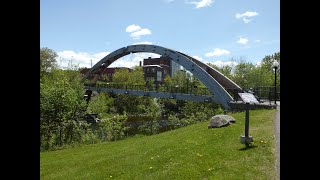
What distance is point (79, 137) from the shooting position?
2427 centimetres

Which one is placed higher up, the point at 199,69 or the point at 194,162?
the point at 199,69

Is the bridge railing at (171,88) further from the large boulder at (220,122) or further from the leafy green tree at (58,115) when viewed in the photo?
the large boulder at (220,122)

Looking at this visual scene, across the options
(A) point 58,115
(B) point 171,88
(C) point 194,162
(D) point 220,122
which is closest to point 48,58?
(B) point 171,88

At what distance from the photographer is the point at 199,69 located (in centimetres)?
3931

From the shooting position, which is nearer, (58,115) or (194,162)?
(194,162)

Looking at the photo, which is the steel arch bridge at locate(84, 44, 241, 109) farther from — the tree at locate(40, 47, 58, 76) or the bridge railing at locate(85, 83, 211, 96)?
the tree at locate(40, 47, 58, 76)

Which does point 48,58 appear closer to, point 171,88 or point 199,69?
point 171,88

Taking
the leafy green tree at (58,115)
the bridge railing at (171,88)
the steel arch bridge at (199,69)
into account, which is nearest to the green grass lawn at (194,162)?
the leafy green tree at (58,115)

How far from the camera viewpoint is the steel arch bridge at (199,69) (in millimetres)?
33438

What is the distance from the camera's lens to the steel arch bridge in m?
33.4

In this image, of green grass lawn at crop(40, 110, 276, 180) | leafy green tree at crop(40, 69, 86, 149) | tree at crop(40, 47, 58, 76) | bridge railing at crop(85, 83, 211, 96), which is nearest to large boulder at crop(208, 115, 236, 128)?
green grass lawn at crop(40, 110, 276, 180)

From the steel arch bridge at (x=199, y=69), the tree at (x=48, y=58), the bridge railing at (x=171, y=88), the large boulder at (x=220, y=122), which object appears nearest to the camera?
A: the large boulder at (x=220, y=122)
